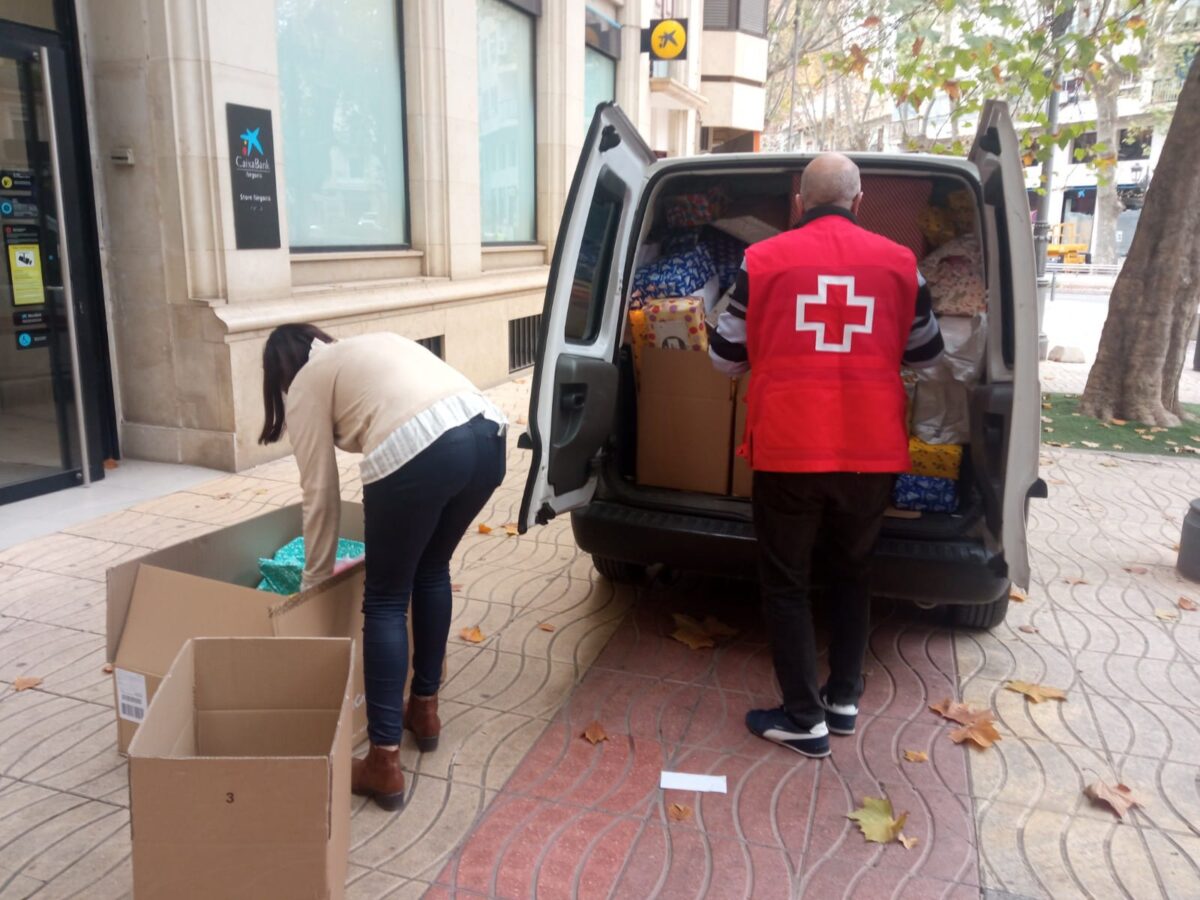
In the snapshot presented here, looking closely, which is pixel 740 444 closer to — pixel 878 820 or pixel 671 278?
pixel 671 278

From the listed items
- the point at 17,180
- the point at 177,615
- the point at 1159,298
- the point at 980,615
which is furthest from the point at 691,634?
the point at 1159,298

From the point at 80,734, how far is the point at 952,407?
346 centimetres

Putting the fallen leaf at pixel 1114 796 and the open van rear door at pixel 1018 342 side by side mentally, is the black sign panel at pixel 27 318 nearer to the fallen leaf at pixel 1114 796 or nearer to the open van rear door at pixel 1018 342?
the open van rear door at pixel 1018 342

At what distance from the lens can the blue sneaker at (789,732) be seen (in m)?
3.23

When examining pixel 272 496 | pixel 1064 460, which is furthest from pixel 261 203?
pixel 1064 460

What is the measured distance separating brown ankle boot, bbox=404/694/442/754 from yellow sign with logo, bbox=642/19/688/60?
1362 cm

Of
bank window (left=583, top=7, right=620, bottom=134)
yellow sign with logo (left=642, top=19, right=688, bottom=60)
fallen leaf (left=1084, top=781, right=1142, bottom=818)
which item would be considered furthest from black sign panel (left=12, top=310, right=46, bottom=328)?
yellow sign with logo (left=642, top=19, right=688, bottom=60)

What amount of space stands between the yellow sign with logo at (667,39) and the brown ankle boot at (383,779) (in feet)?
45.7

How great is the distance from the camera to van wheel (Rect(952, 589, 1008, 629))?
4074 mm

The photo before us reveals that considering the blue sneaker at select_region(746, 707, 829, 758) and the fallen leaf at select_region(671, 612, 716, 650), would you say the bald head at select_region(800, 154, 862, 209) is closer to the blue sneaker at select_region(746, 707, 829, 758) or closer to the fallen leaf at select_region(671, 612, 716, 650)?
the blue sneaker at select_region(746, 707, 829, 758)

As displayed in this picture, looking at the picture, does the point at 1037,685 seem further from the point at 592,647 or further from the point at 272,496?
the point at 272,496

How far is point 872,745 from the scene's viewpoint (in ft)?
10.9

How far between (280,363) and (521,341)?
8.34 meters

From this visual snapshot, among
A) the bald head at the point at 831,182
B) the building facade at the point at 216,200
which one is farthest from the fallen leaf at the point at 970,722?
the building facade at the point at 216,200
